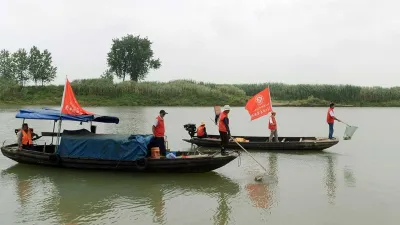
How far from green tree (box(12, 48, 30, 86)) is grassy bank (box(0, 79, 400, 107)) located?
739 centimetres

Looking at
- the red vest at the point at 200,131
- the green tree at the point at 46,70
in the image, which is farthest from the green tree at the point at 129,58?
the red vest at the point at 200,131

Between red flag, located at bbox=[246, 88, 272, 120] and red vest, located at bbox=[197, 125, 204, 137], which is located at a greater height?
red flag, located at bbox=[246, 88, 272, 120]

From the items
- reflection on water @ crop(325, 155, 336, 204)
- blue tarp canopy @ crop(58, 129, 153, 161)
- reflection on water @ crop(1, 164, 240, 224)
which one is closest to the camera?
reflection on water @ crop(1, 164, 240, 224)

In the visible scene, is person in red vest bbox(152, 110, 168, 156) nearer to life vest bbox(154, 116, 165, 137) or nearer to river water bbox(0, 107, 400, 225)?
life vest bbox(154, 116, 165, 137)

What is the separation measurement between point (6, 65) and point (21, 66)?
398 centimetres

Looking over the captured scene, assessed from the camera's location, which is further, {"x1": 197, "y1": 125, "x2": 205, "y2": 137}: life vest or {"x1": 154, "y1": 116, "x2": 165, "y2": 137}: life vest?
{"x1": 197, "y1": 125, "x2": 205, "y2": 137}: life vest

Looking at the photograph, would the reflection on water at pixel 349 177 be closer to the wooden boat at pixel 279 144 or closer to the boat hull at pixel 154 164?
the wooden boat at pixel 279 144

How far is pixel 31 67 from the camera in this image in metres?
60.1

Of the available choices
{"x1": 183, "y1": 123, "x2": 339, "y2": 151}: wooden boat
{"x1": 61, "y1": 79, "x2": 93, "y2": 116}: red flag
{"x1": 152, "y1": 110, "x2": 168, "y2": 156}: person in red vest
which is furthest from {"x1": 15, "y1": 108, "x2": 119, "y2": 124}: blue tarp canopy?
{"x1": 183, "y1": 123, "x2": 339, "y2": 151}: wooden boat

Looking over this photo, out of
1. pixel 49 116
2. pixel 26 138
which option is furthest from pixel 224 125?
pixel 26 138

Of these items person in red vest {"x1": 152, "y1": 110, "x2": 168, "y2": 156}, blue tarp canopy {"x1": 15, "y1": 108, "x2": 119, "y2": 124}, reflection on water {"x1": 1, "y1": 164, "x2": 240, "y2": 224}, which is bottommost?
reflection on water {"x1": 1, "y1": 164, "x2": 240, "y2": 224}

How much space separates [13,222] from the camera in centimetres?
816

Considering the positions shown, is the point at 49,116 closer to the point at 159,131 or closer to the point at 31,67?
the point at 159,131

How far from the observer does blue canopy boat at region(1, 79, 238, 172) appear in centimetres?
1191
